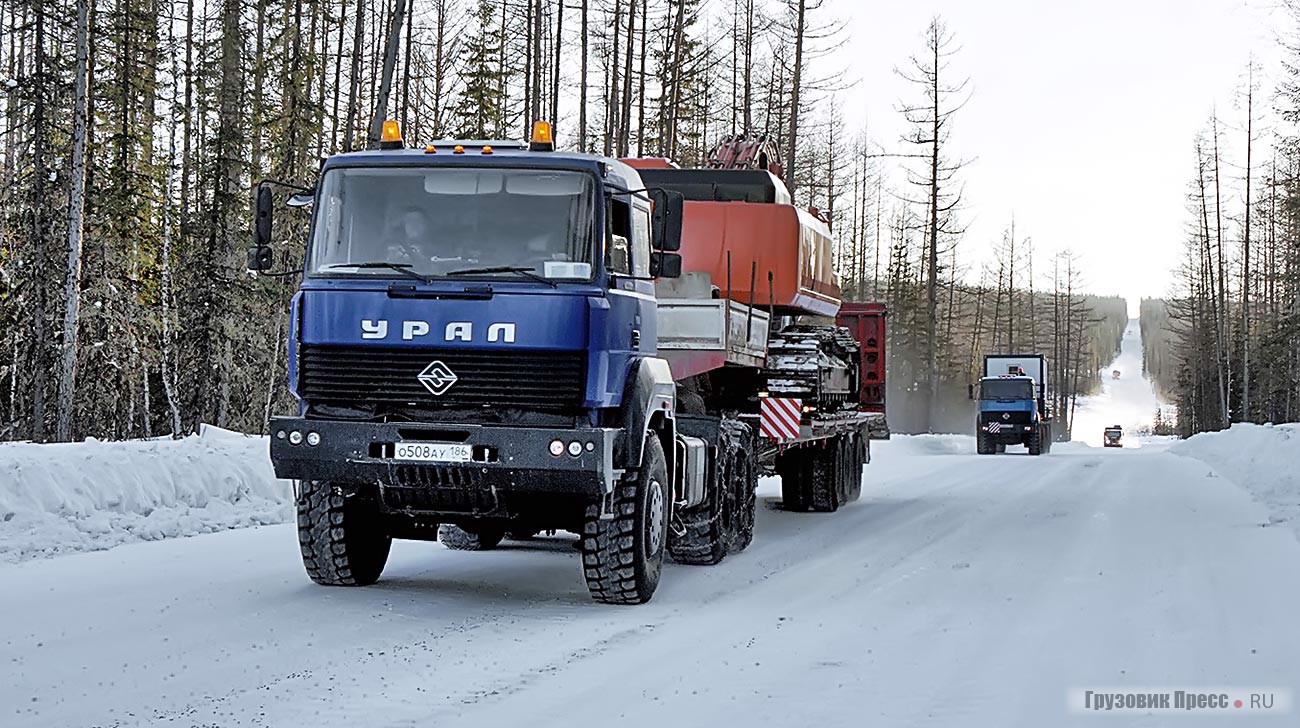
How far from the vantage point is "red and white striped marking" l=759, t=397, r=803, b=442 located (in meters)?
14.6

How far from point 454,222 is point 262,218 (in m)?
1.40

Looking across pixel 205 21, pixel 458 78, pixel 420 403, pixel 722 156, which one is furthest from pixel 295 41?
pixel 420 403

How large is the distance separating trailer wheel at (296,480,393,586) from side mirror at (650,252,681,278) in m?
2.64

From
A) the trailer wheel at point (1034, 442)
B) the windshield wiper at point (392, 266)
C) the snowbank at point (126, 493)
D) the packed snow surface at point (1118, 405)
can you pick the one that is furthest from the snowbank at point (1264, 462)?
the packed snow surface at point (1118, 405)

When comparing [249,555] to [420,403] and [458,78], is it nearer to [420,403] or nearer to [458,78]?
[420,403]

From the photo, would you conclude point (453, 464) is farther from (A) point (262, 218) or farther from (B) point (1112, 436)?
(B) point (1112, 436)

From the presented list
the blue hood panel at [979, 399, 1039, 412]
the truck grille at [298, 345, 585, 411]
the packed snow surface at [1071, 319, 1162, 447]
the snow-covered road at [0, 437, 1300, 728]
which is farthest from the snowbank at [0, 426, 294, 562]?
the packed snow surface at [1071, 319, 1162, 447]

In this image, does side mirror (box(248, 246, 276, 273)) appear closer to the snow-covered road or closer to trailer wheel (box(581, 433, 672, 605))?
the snow-covered road

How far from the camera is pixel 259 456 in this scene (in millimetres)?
14812

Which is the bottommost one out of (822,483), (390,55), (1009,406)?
(822,483)

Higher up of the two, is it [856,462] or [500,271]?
[500,271]

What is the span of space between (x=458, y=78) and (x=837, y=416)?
29365 mm

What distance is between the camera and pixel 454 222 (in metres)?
8.77

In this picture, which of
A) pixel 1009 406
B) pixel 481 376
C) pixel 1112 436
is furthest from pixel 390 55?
pixel 1112 436
